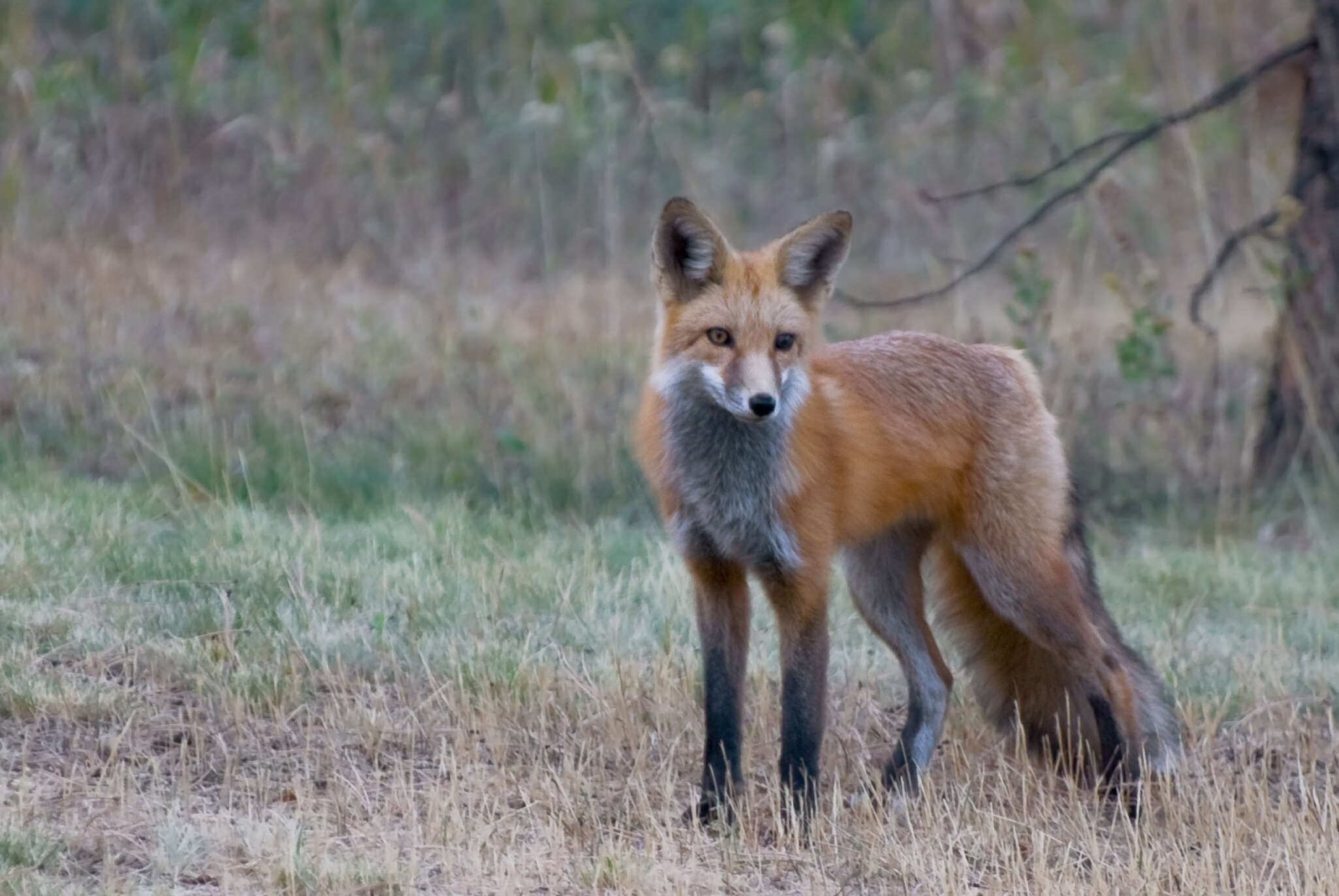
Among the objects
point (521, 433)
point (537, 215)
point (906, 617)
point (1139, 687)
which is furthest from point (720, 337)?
point (537, 215)

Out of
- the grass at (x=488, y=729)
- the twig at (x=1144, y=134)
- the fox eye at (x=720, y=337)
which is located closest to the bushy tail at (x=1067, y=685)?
the grass at (x=488, y=729)

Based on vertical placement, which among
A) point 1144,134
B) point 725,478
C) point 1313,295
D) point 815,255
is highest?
point 1144,134

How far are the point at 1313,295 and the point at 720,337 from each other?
469 centimetres

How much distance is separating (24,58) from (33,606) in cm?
602

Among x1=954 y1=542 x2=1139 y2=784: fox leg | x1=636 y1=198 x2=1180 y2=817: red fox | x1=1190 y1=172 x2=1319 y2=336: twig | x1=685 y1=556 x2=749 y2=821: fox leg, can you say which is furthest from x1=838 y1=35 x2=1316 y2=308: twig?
x1=685 y1=556 x2=749 y2=821: fox leg

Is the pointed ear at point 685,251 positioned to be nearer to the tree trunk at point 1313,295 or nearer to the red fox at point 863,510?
the red fox at point 863,510

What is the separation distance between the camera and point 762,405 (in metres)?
3.57

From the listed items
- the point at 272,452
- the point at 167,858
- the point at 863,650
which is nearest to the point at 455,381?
→ the point at 272,452

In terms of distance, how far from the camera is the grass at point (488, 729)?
3445 millimetres

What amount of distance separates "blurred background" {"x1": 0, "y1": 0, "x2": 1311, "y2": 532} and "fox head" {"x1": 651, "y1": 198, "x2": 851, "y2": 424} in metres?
2.80

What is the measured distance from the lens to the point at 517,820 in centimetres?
377

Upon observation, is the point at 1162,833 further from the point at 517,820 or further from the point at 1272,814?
the point at 517,820

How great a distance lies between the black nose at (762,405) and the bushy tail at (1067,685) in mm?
1051

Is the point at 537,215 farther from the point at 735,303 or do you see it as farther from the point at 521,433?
the point at 735,303
